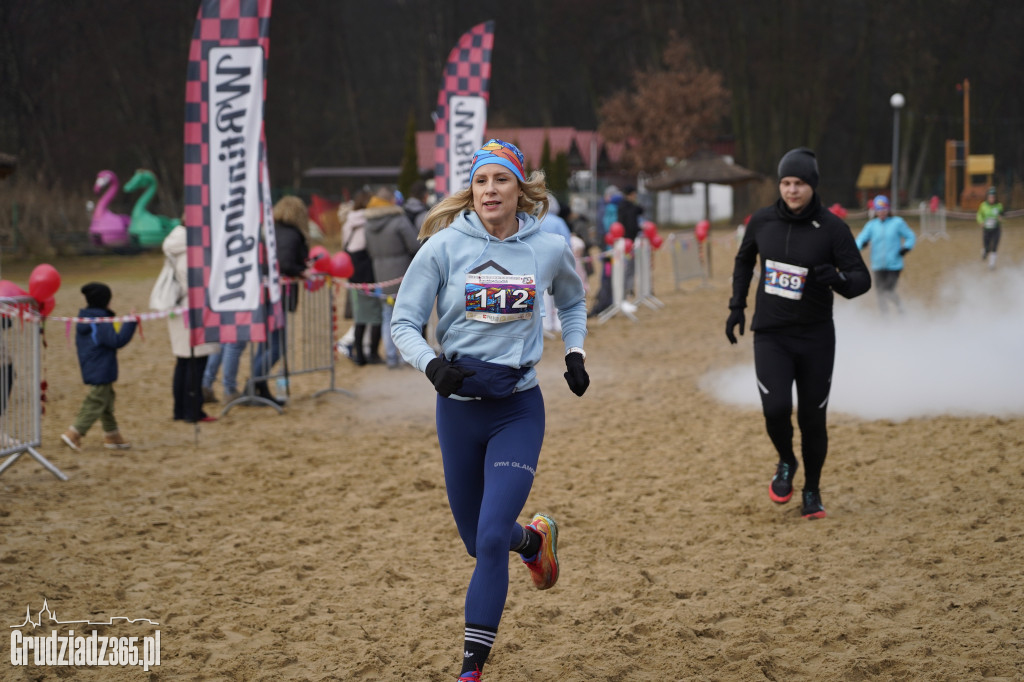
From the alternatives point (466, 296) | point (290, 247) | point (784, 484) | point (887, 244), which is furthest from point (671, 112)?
point (466, 296)

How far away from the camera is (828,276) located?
5.63 meters

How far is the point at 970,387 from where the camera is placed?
973 centimetres

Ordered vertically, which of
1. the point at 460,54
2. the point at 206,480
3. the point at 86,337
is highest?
the point at 460,54

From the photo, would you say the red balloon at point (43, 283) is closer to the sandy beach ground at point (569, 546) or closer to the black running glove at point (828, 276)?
the sandy beach ground at point (569, 546)

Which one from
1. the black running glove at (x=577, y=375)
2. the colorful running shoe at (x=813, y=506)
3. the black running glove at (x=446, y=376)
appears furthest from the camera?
the colorful running shoe at (x=813, y=506)

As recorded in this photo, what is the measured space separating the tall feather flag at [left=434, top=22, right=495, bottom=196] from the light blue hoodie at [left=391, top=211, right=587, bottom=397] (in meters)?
8.77

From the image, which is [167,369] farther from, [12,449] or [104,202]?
[104,202]

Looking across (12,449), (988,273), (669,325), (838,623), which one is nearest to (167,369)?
(12,449)

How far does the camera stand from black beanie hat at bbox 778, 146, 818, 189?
5734 mm

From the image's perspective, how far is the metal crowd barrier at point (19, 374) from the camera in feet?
23.4

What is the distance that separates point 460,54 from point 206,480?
771cm

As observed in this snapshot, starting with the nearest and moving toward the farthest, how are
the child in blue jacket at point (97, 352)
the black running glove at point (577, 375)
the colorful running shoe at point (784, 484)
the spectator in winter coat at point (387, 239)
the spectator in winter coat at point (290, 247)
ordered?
the black running glove at point (577, 375)
the colorful running shoe at point (784, 484)
the child in blue jacket at point (97, 352)
the spectator in winter coat at point (290, 247)
the spectator in winter coat at point (387, 239)

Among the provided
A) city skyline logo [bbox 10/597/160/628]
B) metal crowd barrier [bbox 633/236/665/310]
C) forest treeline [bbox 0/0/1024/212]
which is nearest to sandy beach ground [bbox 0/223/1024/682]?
city skyline logo [bbox 10/597/160/628]

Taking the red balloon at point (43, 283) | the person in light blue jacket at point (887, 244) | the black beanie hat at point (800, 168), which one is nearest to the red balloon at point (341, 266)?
the red balloon at point (43, 283)
